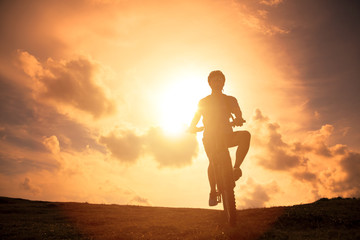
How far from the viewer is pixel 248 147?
→ 655cm

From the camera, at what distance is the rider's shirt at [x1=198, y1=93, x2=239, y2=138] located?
Result: 6.54 meters

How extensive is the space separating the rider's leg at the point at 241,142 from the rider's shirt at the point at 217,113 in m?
0.20

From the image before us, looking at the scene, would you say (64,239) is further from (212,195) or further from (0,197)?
(0,197)

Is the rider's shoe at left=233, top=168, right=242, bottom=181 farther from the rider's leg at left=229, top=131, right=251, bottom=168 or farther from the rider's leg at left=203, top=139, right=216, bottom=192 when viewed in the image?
the rider's leg at left=203, top=139, right=216, bottom=192

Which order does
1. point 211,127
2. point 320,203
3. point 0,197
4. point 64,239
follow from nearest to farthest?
point 211,127 < point 64,239 < point 320,203 < point 0,197

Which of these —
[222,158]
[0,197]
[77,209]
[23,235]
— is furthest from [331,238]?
[0,197]

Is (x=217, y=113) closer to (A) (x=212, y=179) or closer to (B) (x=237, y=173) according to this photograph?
(B) (x=237, y=173)

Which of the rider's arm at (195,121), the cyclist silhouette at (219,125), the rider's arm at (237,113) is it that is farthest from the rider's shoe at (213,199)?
the rider's arm at (237,113)

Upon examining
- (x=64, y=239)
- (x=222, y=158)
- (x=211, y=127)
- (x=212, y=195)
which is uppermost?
(x=211, y=127)

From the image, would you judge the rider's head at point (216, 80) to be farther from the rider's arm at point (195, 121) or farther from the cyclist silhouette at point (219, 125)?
the rider's arm at point (195, 121)

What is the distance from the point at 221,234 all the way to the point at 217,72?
12.2 feet

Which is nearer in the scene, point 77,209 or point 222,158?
point 222,158

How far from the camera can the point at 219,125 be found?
6.54 metres

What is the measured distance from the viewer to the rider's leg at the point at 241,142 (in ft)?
21.3
